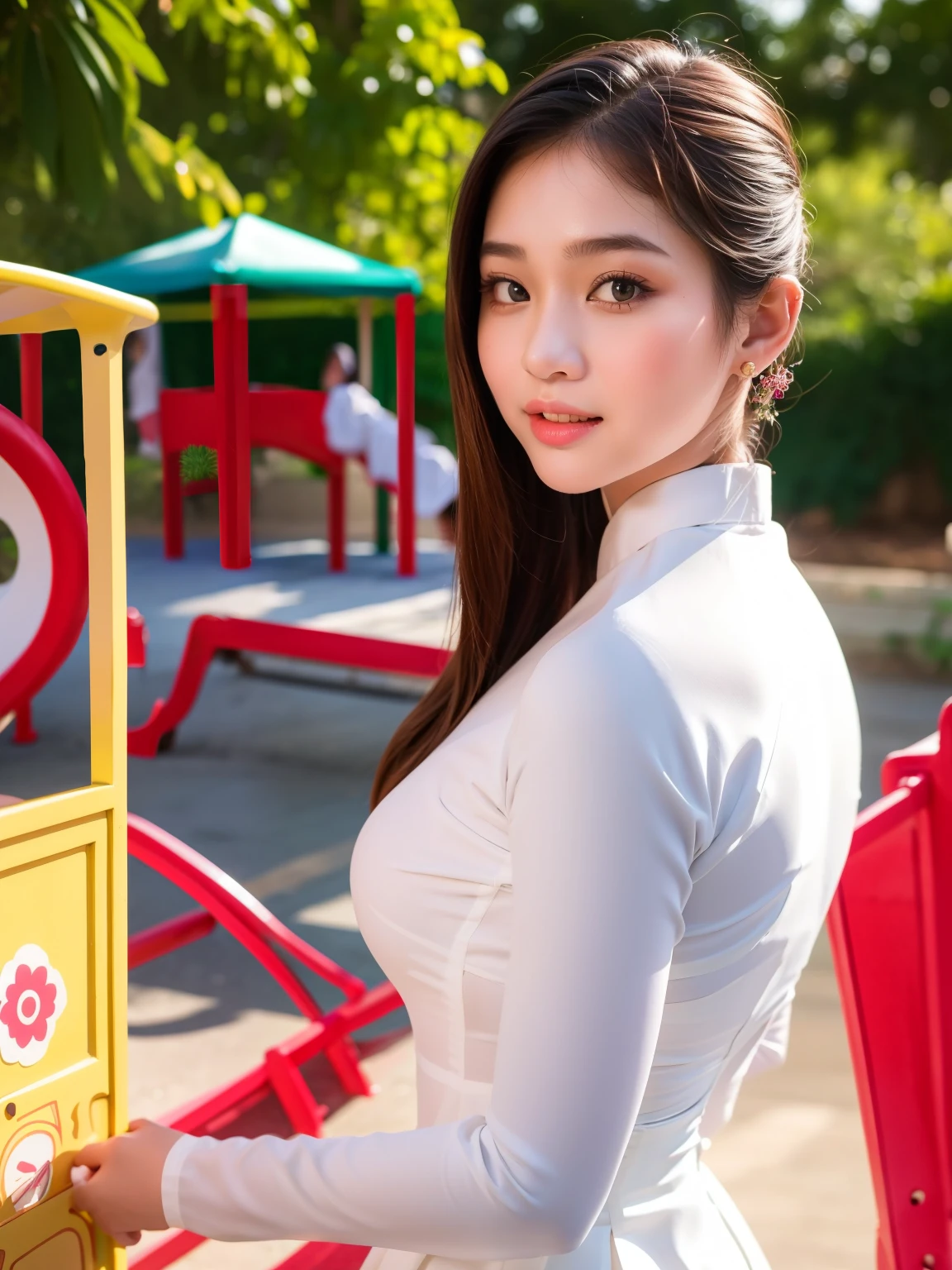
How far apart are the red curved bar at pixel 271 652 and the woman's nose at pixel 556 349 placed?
1.71 metres

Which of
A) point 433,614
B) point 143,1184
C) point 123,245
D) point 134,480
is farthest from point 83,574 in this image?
point 433,614

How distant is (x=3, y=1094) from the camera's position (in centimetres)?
99

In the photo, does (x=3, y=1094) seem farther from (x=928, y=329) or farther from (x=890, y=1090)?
(x=928, y=329)

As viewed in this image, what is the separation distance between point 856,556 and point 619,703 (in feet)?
34.1

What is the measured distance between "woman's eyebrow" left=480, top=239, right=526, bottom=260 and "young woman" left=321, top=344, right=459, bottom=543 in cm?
181

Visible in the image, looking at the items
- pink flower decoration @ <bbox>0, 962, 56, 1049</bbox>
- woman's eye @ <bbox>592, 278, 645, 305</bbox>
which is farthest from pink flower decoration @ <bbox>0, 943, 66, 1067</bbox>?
woman's eye @ <bbox>592, 278, 645, 305</bbox>

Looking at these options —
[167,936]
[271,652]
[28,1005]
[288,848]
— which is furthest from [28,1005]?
[288,848]

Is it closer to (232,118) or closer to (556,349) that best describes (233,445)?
(556,349)

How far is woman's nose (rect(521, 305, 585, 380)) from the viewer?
904 millimetres

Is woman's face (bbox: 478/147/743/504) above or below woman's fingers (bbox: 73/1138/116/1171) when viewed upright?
above

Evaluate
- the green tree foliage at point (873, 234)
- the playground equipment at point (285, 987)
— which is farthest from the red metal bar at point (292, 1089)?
the green tree foliage at point (873, 234)

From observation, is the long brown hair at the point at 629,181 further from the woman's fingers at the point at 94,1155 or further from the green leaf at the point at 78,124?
the green leaf at the point at 78,124

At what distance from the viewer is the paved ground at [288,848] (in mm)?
2205

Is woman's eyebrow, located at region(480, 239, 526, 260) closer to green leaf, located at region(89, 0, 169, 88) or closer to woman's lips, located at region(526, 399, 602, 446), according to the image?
woman's lips, located at region(526, 399, 602, 446)
